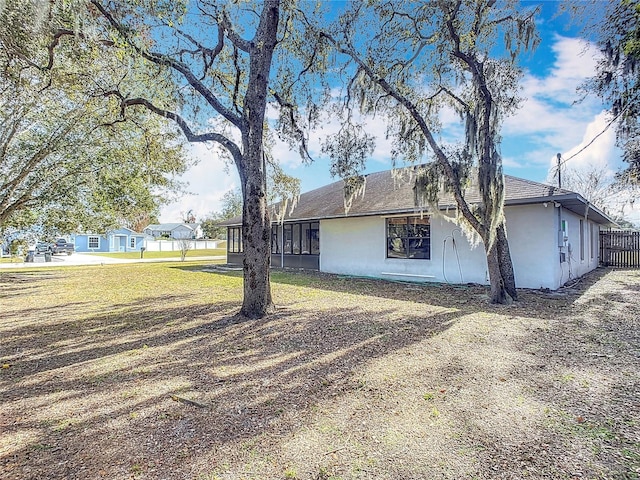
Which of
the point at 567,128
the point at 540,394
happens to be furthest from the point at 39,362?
the point at 567,128

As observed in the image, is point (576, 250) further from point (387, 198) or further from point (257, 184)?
point (257, 184)

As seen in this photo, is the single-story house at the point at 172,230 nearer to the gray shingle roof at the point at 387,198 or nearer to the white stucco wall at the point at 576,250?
the gray shingle roof at the point at 387,198

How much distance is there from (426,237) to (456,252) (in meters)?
1.13

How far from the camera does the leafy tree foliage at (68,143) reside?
6672 mm

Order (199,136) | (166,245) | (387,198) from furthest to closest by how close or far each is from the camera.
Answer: (166,245), (387,198), (199,136)

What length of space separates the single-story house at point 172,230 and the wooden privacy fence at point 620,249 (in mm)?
58029

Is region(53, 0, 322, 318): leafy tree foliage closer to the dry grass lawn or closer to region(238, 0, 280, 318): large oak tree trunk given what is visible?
region(238, 0, 280, 318): large oak tree trunk

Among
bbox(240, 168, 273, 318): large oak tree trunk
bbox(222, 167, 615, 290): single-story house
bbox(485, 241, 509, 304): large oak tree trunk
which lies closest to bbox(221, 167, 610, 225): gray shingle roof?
bbox(222, 167, 615, 290): single-story house

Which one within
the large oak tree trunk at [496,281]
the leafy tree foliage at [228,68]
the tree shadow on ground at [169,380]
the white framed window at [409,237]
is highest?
the leafy tree foliage at [228,68]

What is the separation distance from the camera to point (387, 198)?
44.2 feet

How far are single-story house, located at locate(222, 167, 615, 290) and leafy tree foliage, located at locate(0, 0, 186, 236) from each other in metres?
6.43

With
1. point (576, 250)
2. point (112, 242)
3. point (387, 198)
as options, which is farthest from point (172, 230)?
point (576, 250)

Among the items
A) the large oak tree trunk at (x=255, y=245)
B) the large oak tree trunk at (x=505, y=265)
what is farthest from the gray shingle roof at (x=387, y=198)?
the large oak tree trunk at (x=255, y=245)

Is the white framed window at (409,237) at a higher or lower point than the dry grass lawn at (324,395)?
higher
